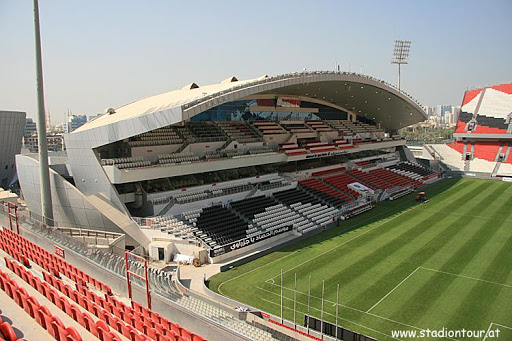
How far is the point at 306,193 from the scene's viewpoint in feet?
104

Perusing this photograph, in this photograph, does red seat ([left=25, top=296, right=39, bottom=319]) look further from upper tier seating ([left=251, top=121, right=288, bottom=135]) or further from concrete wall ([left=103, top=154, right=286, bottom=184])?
upper tier seating ([left=251, top=121, right=288, bottom=135])

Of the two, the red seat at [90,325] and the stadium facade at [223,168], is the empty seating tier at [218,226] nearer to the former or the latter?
the stadium facade at [223,168]

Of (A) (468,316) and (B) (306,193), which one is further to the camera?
(B) (306,193)

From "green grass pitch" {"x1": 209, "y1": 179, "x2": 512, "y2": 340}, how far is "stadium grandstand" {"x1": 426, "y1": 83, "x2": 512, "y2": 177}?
26.5 metres

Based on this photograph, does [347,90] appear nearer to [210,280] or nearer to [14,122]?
[210,280]

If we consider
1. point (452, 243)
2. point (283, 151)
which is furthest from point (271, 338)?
point (283, 151)

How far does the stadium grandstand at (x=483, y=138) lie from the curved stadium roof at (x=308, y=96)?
→ 9.76m

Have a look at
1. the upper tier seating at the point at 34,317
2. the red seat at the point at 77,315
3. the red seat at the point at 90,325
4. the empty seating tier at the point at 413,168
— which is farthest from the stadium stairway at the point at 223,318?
the empty seating tier at the point at 413,168

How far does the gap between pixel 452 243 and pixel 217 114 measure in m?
21.5

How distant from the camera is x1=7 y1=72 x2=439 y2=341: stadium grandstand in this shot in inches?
482

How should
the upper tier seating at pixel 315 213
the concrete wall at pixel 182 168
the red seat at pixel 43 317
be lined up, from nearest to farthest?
the red seat at pixel 43 317
the concrete wall at pixel 182 168
the upper tier seating at pixel 315 213

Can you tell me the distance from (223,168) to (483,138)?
151 ft

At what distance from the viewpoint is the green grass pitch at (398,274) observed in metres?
14.5

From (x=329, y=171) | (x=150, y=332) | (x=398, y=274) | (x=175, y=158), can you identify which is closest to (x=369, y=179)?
(x=329, y=171)
